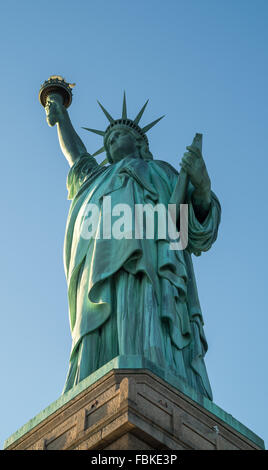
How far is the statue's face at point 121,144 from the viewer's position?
41.0ft

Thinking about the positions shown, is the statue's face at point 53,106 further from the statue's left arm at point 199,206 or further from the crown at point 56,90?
the statue's left arm at point 199,206

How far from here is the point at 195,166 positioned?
10.8 metres

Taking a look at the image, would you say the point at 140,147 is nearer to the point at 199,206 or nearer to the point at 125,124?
the point at 125,124

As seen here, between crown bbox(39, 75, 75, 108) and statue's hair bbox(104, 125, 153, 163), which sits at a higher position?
crown bbox(39, 75, 75, 108)

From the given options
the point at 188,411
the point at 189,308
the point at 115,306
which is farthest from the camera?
the point at 189,308

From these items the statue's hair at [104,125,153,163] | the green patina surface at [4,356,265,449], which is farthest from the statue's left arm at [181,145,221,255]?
the green patina surface at [4,356,265,449]

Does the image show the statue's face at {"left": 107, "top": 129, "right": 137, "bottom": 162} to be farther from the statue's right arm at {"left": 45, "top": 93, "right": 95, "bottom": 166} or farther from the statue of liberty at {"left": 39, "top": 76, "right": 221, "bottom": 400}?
the statue's right arm at {"left": 45, "top": 93, "right": 95, "bottom": 166}

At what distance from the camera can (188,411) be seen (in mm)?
8367

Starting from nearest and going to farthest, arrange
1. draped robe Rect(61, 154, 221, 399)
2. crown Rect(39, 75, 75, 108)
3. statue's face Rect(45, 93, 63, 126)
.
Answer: draped robe Rect(61, 154, 221, 399) < statue's face Rect(45, 93, 63, 126) < crown Rect(39, 75, 75, 108)

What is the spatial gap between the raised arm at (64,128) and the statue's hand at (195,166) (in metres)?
2.93

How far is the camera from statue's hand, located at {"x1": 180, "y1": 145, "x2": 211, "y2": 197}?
10781mm
